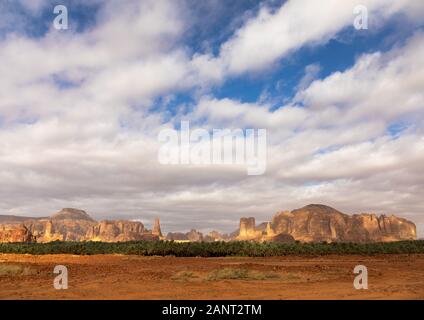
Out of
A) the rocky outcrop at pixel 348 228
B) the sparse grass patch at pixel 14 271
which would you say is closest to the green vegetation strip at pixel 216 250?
the sparse grass patch at pixel 14 271

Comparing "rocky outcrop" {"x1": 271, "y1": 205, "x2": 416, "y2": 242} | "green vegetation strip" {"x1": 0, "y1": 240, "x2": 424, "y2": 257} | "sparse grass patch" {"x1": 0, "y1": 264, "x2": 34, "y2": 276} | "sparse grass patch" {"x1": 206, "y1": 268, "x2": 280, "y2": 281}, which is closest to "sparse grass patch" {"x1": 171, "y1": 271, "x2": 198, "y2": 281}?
"sparse grass patch" {"x1": 206, "y1": 268, "x2": 280, "y2": 281}

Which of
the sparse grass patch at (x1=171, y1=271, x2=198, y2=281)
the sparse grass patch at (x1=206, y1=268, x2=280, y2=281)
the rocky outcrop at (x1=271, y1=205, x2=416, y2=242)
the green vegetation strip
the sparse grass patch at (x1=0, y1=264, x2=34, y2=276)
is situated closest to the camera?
the sparse grass patch at (x1=206, y1=268, x2=280, y2=281)

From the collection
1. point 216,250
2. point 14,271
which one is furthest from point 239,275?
point 216,250

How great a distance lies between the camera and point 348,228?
624ft

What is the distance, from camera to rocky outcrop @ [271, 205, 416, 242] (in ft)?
607

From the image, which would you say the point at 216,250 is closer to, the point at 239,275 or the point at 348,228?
the point at 239,275

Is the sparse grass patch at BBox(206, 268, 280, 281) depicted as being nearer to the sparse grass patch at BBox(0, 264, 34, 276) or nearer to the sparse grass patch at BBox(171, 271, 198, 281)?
the sparse grass patch at BBox(171, 271, 198, 281)

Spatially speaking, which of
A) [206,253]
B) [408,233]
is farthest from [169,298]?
[408,233]

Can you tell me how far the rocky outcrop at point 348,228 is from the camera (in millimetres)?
185000

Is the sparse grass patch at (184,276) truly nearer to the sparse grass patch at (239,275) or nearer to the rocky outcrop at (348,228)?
the sparse grass patch at (239,275)

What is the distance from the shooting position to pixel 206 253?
4528cm
